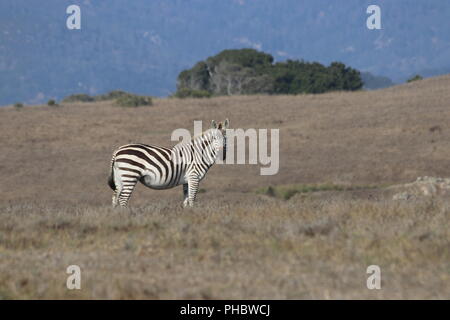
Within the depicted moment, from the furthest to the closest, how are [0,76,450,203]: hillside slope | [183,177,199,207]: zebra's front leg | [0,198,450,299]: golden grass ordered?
[0,76,450,203]: hillside slope < [183,177,199,207]: zebra's front leg < [0,198,450,299]: golden grass

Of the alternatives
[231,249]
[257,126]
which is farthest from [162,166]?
[257,126]

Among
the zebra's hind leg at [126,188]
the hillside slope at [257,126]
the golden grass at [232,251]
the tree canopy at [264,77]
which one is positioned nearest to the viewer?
the golden grass at [232,251]

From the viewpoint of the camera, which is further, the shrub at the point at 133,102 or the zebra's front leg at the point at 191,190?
the shrub at the point at 133,102

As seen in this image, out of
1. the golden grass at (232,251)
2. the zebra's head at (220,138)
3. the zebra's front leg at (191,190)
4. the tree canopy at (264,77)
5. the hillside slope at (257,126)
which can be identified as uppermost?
the tree canopy at (264,77)

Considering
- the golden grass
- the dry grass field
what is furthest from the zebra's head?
the golden grass

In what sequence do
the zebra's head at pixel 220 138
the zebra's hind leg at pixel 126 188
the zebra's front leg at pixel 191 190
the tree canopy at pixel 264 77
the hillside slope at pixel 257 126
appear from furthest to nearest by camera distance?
the tree canopy at pixel 264 77, the hillside slope at pixel 257 126, the zebra's head at pixel 220 138, the zebra's front leg at pixel 191 190, the zebra's hind leg at pixel 126 188

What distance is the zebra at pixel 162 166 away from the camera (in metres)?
14.8

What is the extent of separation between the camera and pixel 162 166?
14.9 m

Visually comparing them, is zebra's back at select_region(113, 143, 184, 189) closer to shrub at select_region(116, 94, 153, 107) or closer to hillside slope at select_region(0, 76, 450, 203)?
hillside slope at select_region(0, 76, 450, 203)

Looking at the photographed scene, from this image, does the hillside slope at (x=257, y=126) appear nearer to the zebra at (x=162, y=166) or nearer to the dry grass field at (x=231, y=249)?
the dry grass field at (x=231, y=249)

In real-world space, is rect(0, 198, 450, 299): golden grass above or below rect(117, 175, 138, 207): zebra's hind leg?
below

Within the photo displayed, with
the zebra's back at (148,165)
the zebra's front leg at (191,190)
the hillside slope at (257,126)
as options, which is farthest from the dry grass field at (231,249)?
the hillside slope at (257,126)

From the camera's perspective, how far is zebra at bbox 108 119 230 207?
14.8 meters

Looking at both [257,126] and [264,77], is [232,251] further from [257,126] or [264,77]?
[264,77]
